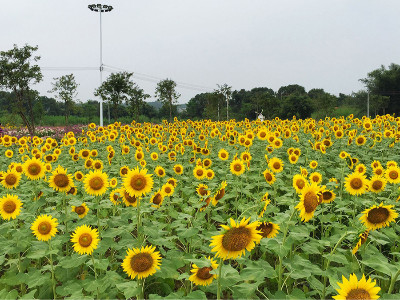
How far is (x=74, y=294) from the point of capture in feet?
8.23

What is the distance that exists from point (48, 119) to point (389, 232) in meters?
37.8

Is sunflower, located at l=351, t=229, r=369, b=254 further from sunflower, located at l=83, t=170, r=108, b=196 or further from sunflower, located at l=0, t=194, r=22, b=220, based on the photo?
sunflower, located at l=0, t=194, r=22, b=220

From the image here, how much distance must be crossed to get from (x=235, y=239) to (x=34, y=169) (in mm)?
2867

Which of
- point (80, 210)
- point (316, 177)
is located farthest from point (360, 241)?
point (80, 210)

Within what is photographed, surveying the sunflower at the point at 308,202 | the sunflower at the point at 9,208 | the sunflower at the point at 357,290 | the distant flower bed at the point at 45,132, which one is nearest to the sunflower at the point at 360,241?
the sunflower at the point at 308,202

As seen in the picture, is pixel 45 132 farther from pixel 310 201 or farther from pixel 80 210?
pixel 310 201

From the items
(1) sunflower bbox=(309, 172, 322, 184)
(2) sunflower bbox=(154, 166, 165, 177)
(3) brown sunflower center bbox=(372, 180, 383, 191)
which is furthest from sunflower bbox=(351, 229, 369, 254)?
(2) sunflower bbox=(154, 166, 165, 177)

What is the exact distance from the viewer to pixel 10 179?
3771 mm

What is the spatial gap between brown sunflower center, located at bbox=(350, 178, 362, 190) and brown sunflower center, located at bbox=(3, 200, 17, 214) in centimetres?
358

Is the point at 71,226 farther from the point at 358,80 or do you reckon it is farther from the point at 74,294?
the point at 358,80

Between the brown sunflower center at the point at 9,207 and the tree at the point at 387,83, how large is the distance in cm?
5285

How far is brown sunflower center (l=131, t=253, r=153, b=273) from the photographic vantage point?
2.27 m

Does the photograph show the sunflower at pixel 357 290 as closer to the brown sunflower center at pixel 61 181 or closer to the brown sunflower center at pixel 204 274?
the brown sunflower center at pixel 204 274

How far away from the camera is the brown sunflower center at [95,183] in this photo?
11.3 feet
